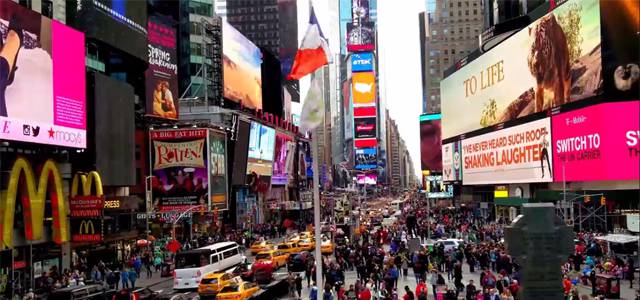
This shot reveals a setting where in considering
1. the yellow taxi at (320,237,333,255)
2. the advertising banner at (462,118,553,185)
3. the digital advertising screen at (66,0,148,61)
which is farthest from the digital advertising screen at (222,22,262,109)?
the yellow taxi at (320,237,333,255)

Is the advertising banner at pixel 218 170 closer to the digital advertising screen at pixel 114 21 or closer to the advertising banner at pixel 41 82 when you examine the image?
the digital advertising screen at pixel 114 21

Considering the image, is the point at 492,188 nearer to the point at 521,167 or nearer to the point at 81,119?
the point at 521,167

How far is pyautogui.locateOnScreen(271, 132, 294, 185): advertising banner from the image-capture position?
91.8 meters

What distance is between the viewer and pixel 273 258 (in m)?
39.6

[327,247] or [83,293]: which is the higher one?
[83,293]

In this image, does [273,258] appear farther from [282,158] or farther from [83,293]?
[282,158]

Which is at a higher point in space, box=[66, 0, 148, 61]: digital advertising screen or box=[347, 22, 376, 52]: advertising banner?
box=[347, 22, 376, 52]: advertising banner

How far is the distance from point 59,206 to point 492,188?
64.0 metres

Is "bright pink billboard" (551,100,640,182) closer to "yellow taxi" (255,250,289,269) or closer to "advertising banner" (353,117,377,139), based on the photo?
"yellow taxi" (255,250,289,269)

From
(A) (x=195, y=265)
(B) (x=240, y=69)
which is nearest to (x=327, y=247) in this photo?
(A) (x=195, y=265)

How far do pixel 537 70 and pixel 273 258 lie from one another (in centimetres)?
2980

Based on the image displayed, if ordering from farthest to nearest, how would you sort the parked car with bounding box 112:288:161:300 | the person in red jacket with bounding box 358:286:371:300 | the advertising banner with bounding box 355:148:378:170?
the advertising banner with bounding box 355:148:378:170 → the parked car with bounding box 112:288:161:300 → the person in red jacket with bounding box 358:286:371:300

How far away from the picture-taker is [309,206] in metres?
111

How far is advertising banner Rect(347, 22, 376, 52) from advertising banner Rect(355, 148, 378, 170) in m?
20.3
